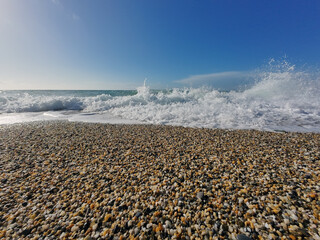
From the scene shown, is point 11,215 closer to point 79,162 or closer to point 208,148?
point 79,162

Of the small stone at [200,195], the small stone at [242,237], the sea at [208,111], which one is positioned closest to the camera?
the small stone at [242,237]

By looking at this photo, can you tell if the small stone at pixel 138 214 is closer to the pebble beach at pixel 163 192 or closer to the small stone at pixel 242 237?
the pebble beach at pixel 163 192

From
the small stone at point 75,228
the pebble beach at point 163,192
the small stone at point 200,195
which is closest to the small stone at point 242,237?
the pebble beach at point 163,192

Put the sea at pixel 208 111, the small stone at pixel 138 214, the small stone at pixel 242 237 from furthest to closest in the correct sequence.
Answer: the sea at pixel 208 111, the small stone at pixel 138 214, the small stone at pixel 242 237

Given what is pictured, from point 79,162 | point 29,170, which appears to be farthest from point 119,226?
point 29,170

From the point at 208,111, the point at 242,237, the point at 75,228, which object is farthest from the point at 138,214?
the point at 208,111

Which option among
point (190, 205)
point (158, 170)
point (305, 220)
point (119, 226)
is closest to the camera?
point (305, 220)

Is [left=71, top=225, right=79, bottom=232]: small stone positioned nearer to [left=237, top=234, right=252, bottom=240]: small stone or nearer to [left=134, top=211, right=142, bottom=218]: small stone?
[left=134, top=211, right=142, bottom=218]: small stone

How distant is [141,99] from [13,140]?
11297mm

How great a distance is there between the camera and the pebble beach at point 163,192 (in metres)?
1.77

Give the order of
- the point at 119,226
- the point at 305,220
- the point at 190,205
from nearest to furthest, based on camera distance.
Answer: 1. the point at 305,220
2. the point at 119,226
3. the point at 190,205

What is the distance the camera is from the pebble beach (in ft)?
5.80

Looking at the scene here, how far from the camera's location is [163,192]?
92.0 inches

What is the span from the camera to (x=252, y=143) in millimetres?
4387
